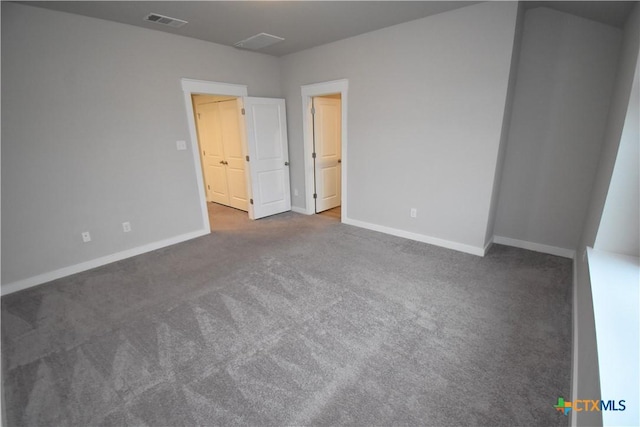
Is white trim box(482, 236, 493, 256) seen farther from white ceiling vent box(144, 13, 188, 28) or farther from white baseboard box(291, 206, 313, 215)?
white ceiling vent box(144, 13, 188, 28)

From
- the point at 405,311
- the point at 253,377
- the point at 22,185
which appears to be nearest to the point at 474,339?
the point at 405,311

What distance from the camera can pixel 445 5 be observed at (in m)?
2.85

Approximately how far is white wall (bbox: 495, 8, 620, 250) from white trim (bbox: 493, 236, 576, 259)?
4cm

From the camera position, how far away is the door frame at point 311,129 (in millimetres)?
4070

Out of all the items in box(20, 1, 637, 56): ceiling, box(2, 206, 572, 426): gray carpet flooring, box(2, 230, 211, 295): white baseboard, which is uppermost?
box(20, 1, 637, 56): ceiling

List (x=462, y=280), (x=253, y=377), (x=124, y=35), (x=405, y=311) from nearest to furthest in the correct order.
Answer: (x=253, y=377) < (x=405, y=311) < (x=462, y=280) < (x=124, y=35)

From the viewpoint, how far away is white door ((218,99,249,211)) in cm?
484

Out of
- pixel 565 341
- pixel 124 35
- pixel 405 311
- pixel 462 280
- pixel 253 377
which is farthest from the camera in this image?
pixel 124 35

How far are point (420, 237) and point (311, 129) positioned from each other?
2.42m

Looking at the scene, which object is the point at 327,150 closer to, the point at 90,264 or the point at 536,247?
the point at 536,247

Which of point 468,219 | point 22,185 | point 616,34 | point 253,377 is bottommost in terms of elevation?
point 253,377

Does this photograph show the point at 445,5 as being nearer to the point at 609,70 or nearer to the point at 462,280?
the point at 609,70

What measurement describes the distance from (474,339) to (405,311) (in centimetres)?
52

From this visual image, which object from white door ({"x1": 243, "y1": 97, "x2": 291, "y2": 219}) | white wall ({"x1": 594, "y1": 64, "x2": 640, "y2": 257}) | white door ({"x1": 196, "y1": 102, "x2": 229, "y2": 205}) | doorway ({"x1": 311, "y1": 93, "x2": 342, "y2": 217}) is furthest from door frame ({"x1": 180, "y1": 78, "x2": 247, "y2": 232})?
white wall ({"x1": 594, "y1": 64, "x2": 640, "y2": 257})
